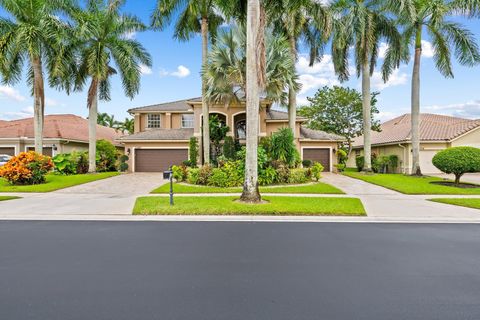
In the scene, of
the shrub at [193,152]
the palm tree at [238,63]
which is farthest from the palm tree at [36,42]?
the palm tree at [238,63]

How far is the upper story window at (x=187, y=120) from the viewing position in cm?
2745

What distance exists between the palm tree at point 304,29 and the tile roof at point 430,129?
11.8 m

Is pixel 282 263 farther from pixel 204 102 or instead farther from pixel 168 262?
pixel 204 102

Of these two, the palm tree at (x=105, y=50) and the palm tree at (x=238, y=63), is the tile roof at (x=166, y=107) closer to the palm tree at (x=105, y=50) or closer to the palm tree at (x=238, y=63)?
the palm tree at (x=105, y=50)

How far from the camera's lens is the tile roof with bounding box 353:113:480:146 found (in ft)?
80.8

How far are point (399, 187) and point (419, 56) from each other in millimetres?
11769

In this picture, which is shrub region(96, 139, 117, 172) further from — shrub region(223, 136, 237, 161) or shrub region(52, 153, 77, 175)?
shrub region(223, 136, 237, 161)

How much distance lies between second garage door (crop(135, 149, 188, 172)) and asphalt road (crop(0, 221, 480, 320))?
17385mm

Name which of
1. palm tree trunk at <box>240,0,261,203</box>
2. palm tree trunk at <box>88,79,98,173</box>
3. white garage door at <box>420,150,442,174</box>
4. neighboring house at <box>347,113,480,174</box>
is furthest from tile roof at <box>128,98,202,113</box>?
white garage door at <box>420,150,442,174</box>

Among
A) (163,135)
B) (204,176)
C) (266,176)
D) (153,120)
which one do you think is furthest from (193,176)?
(153,120)

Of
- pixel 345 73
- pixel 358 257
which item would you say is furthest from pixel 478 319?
pixel 345 73

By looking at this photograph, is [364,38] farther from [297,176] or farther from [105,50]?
[105,50]

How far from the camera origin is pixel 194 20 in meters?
18.6

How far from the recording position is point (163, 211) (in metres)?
8.91
